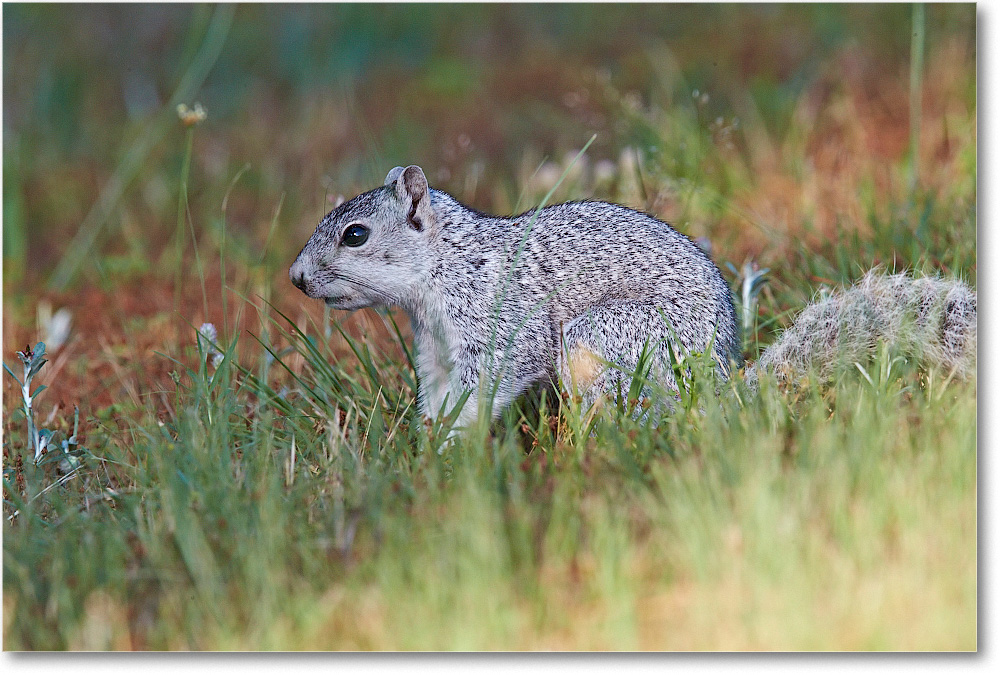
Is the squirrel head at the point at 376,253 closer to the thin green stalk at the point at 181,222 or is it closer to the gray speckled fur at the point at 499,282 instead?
the gray speckled fur at the point at 499,282

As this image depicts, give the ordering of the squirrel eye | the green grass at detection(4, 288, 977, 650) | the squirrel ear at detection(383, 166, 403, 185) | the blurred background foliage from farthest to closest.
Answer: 1. the blurred background foliage
2. the squirrel ear at detection(383, 166, 403, 185)
3. the squirrel eye
4. the green grass at detection(4, 288, 977, 650)

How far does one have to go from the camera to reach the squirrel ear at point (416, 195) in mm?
3381

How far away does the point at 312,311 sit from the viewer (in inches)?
178

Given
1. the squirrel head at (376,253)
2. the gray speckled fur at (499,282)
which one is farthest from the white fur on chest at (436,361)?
the squirrel head at (376,253)

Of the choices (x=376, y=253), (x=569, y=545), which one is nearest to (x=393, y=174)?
(x=376, y=253)

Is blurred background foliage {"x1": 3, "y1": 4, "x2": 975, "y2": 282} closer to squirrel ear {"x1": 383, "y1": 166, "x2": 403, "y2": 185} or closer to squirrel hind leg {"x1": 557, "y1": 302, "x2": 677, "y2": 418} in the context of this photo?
squirrel ear {"x1": 383, "y1": 166, "x2": 403, "y2": 185}

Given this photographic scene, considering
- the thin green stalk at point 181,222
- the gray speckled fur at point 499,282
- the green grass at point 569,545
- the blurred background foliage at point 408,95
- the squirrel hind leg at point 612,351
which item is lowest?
the green grass at point 569,545

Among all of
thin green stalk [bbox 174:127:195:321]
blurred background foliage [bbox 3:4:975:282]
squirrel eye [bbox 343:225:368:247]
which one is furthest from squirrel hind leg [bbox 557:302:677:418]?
blurred background foliage [bbox 3:4:975:282]

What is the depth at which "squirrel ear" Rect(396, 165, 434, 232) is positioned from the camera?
3.38m

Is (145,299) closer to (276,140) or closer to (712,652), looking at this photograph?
(276,140)

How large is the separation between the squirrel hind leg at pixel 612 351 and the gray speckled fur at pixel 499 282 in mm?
12

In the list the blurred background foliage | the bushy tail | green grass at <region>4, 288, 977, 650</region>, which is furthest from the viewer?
the blurred background foliage

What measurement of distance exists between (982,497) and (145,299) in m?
3.87

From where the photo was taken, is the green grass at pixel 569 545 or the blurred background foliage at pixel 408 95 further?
the blurred background foliage at pixel 408 95
